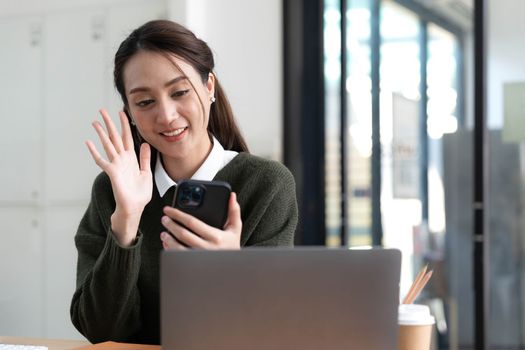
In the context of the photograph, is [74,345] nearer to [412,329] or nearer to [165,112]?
[165,112]

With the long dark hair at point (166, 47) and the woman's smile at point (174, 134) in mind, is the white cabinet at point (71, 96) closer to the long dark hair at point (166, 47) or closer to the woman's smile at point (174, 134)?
the long dark hair at point (166, 47)

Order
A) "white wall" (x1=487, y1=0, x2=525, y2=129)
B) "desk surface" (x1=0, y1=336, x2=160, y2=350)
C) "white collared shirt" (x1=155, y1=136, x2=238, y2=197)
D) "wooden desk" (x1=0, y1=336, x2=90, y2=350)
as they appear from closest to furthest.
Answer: "desk surface" (x1=0, y1=336, x2=160, y2=350)
"wooden desk" (x1=0, y1=336, x2=90, y2=350)
"white collared shirt" (x1=155, y1=136, x2=238, y2=197)
"white wall" (x1=487, y1=0, x2=525, y2=129)

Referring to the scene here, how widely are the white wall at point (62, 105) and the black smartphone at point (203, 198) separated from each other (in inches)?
112

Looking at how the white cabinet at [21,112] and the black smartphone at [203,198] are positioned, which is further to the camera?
the white cabinet at [21,112]

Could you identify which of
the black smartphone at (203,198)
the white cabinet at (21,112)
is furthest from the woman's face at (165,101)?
the white cabinet at (21,112)

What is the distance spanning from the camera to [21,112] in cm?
447

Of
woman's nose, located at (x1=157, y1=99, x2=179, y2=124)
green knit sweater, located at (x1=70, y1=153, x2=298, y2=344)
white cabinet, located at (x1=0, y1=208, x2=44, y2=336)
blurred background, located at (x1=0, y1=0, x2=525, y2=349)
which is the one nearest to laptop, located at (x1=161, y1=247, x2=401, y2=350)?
green knit sweater, located at (x1=70, y1=153, x2=298, y2=344)

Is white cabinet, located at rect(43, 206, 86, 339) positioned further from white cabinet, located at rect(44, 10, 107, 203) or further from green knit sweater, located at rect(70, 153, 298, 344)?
green knit sweater, located at rect(70, 153, 298, 344)

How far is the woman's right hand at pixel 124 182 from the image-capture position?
5.08ft

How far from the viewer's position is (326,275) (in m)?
1.07

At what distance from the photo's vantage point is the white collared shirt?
6.19ft

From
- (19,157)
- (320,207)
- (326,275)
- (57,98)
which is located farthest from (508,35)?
(326,275)

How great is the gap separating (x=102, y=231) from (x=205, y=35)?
2573 millimetres

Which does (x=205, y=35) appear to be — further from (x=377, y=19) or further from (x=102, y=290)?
(x=102, y=290)
